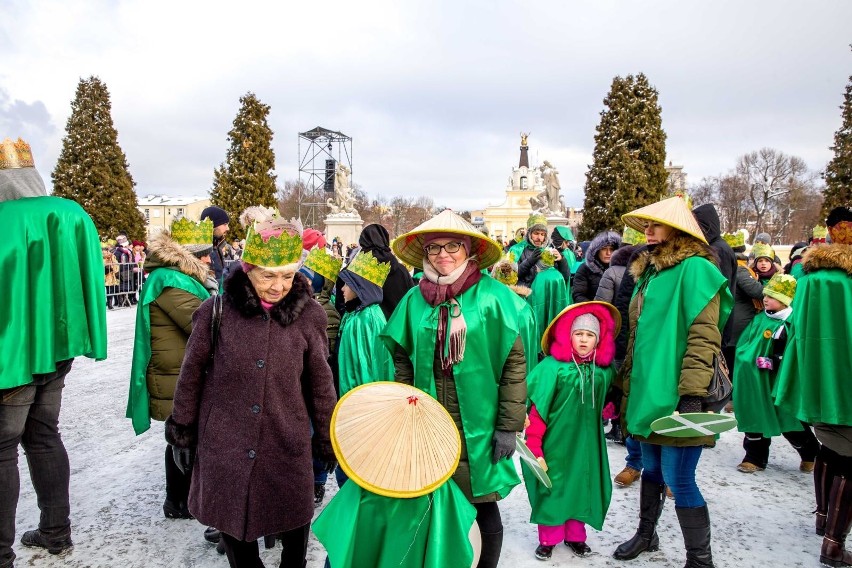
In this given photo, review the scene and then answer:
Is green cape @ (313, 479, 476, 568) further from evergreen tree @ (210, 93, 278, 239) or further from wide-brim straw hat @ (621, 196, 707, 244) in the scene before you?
evergreen tree @ (210, 93, 278, 239)

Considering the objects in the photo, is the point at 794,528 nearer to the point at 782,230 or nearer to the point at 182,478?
the point at 182,478

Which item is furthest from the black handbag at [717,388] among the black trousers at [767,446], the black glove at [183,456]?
the black glove at [183,456]

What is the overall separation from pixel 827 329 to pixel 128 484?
527 centimetres

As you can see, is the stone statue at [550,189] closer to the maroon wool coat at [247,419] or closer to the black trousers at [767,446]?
the black trousers at [767,446]

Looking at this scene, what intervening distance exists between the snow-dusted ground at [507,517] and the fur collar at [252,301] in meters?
1.76

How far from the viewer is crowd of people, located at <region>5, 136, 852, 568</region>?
2504 mm

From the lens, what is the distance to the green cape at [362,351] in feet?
13.9

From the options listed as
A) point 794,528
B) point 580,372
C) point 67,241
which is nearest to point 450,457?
point 580,372

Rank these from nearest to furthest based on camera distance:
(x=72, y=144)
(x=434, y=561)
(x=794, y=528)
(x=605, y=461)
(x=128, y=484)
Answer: (x=434, y=561) < (x=605, y=461) < (x=794, y=528) < (x=128, y=484) < (x=72, y=144)

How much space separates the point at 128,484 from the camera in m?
4.52

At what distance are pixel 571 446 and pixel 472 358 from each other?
4.32 ft

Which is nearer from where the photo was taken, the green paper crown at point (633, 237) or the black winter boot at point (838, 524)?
the black winter boot at point (838, 524)

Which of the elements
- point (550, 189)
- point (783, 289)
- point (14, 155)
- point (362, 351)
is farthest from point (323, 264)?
point (550, 189)

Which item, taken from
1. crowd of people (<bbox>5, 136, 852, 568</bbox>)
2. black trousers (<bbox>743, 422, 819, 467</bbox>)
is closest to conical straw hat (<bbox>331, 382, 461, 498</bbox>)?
crowd of people (<bbox>5, 136, 852, 568</bbox>)
